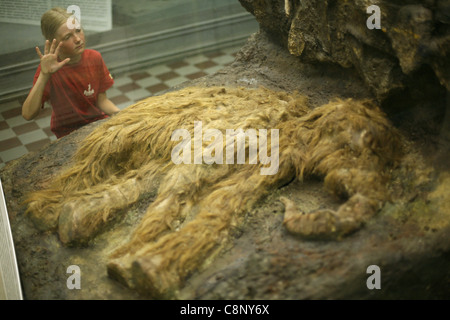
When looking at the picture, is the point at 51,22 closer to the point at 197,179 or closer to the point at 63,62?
the point at 63,62

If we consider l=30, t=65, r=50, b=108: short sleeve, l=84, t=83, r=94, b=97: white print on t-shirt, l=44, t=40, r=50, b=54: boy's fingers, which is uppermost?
l=44, t=40, r=50, b=54: boy's fingers

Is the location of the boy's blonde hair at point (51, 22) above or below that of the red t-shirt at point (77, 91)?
above

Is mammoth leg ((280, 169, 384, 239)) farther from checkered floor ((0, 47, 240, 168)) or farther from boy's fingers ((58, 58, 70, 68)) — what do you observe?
checkered floor ((0, 47, 240, 168))

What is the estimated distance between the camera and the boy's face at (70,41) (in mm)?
3145

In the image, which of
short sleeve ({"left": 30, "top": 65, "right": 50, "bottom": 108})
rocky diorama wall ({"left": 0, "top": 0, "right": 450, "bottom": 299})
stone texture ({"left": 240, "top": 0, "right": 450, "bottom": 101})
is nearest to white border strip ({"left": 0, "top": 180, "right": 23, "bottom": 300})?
rocky diorama wall ({"left": 0, "top": 0, "right": 450, "bottom": 299})

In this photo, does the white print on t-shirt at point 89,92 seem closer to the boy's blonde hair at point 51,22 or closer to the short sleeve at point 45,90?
the short sleeve at point 45,90

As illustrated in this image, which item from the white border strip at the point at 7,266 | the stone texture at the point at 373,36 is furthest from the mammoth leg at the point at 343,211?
the white border strip at the point at 7,266

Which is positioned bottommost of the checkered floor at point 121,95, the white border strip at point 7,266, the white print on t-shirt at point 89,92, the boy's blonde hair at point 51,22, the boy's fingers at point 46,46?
the white border strip at point 7,266

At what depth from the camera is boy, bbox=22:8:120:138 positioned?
3148 millimetres

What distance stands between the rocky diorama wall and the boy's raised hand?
515 millimetres
